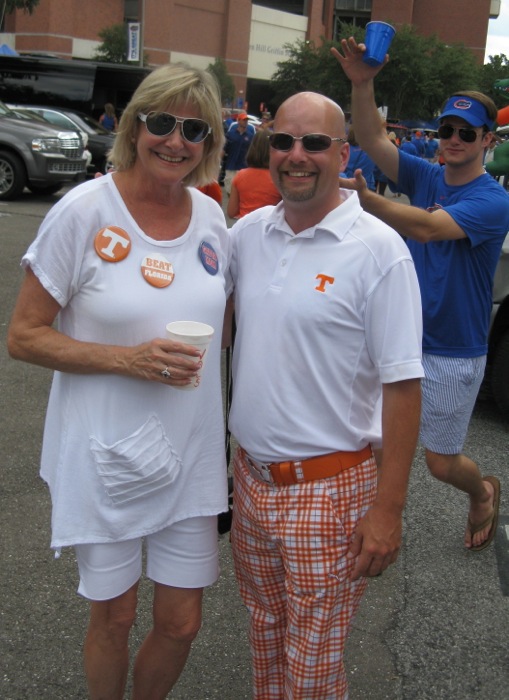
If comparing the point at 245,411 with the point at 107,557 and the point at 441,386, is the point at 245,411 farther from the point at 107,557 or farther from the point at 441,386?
the point at 441,386

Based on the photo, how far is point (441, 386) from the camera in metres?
3.66

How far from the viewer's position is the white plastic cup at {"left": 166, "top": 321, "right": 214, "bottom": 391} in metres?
2.06

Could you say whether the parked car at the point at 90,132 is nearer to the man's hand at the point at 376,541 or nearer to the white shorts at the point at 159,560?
the white shorts at the point at 159,560

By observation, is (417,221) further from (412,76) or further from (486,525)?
(412,76)

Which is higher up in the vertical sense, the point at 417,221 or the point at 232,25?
the point at 232,25

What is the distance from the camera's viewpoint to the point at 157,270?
2.18 metres

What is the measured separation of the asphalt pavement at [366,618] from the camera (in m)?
2.91

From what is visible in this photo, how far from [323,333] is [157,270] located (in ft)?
1.57

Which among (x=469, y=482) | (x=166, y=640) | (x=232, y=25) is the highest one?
(x=232, y=25)

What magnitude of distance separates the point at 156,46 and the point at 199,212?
61.1 m

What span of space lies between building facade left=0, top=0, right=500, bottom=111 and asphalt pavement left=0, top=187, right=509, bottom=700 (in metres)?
45.9

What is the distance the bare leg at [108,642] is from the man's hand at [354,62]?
2059 millimetres

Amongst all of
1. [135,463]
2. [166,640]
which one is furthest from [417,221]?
[166,640]

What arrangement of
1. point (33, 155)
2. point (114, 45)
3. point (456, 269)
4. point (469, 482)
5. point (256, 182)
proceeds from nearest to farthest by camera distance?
point (456, 269)
point (469, 482)
point (256, 182)
point (33, 155)
point (114, 45)
